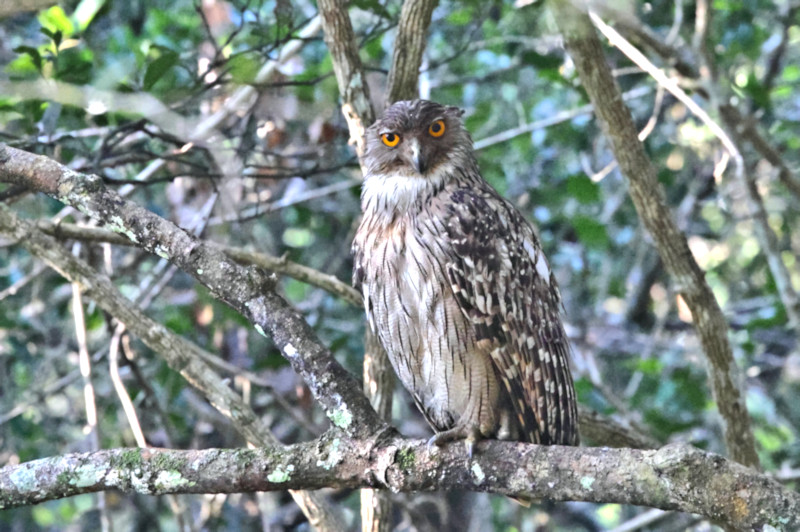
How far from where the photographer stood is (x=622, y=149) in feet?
9.53

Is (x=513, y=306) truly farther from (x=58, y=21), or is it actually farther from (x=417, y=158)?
(x=58, y=21)

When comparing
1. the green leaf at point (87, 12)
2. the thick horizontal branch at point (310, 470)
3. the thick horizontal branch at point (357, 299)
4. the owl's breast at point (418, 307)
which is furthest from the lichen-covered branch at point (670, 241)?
the green leaf at point (87, 12)

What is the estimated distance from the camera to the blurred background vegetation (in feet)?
11.1

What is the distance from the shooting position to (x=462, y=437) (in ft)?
7.67

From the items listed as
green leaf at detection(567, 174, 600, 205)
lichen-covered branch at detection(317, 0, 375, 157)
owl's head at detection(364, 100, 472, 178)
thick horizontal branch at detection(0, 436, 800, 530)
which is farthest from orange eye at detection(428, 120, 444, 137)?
thick horizontal branch at detection(0, 436, 800, 530)

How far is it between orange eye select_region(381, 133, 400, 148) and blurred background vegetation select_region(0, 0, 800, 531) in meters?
0.36

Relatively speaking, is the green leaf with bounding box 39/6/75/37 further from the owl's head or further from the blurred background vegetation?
the owl's head

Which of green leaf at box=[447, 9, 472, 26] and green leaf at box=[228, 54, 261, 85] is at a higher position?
green leaf at box=[447, 9, 472, 26]

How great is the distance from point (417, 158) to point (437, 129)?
0.64 feet

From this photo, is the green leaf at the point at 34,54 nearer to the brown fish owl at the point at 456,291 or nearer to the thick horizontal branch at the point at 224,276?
the thick horizontal branch at the point at 224,276

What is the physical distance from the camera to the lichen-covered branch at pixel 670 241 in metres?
2.84

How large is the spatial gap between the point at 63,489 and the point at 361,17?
2.84 meters

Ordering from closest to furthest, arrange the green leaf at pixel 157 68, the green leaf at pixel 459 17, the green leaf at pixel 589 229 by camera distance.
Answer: the green leaf at pixel 157 68, the green leaf at pixel 589 229, the green leaf at pixel 459 17

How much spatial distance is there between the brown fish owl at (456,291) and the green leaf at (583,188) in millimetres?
1043
